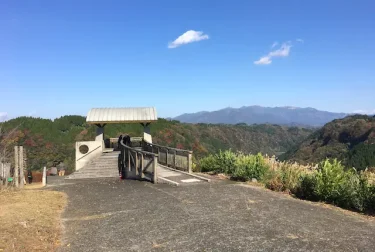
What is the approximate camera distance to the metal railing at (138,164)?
51.0ft

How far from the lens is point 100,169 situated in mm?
19766

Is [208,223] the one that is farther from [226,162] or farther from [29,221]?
[226,162]

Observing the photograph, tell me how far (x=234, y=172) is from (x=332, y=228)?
27.4ft

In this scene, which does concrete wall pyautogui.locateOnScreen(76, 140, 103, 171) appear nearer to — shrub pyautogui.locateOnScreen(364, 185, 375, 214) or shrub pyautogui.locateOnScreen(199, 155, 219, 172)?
shrub pyautogui.locateOnScreen(199, 155, 219, 172)

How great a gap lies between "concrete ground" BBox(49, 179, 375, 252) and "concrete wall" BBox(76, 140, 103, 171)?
983 centimetres

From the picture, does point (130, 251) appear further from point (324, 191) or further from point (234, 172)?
point (234, 172)

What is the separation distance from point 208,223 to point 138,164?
926cm

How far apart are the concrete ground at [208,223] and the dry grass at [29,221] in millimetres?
353

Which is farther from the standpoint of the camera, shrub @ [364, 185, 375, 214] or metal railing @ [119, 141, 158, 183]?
metal railing @ [119, 141, 158, 183]

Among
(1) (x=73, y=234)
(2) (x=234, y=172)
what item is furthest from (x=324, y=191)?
(1) (x=73, y=234)

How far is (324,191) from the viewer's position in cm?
1148

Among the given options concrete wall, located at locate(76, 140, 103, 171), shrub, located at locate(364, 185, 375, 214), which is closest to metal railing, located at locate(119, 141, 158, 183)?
concrete wall, located at locate(76, 140, 103, 171)

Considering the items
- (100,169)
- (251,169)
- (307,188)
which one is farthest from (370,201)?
(100,169)

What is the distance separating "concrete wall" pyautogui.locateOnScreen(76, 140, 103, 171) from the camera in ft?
73.8
